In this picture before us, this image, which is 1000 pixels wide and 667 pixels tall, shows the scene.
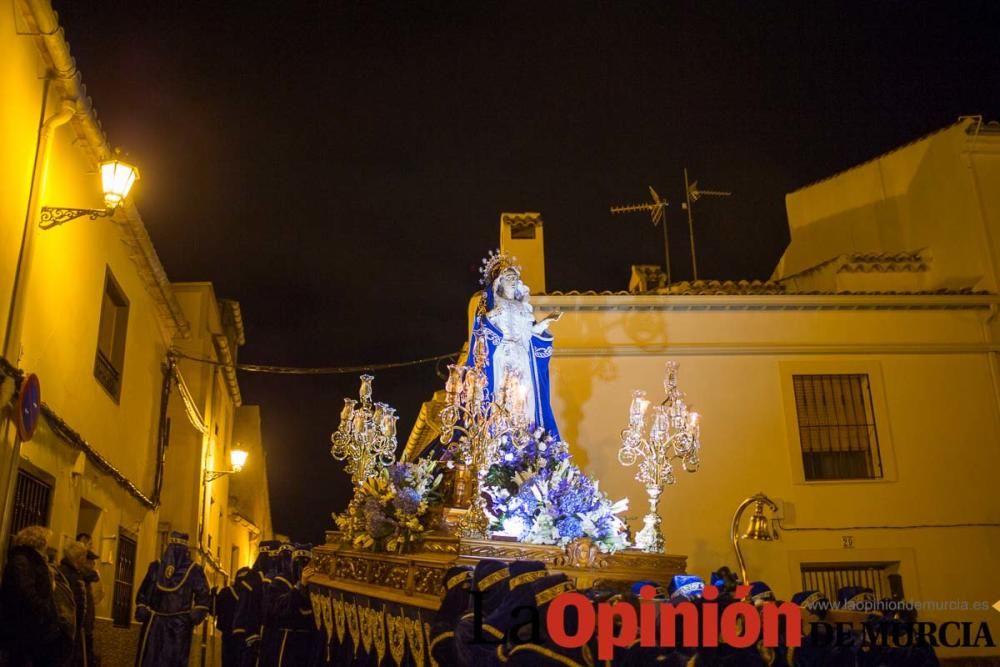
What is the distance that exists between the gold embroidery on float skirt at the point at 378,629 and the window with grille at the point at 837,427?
27.6 feet

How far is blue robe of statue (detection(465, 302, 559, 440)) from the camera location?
387 inches

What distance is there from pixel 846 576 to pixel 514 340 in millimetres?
6629

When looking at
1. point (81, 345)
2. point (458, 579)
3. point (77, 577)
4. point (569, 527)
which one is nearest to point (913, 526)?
point (569, 527)

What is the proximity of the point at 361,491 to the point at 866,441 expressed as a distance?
8557 millimetres

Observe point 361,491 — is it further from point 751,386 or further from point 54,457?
point 751,386

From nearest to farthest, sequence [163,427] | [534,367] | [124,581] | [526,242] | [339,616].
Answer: [339,616]
[534,367]
[124,581]
[163,427]
[526,242]

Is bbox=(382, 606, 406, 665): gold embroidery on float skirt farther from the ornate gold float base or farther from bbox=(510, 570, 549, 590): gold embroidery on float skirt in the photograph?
bbox=(510, 570, 549, 590): gold embroidery on float skirt

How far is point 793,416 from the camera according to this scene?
1342 centimetres

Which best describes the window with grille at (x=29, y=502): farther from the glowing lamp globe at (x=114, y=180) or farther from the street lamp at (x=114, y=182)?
the glowing lamp globe at (x=114, y=180)

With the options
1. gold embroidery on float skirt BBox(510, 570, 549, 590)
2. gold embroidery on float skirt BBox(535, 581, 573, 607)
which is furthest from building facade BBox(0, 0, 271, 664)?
gold embroidery on float skirt BBox(535, 581, 573, 607)

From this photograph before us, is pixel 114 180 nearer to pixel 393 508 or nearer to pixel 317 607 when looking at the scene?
pixel 393 508

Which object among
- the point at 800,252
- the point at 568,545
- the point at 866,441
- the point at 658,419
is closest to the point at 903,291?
the point at 866,441

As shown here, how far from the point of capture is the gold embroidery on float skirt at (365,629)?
22.4 ft

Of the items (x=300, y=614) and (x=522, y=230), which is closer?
(x=300, y=614)
